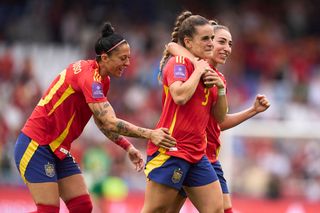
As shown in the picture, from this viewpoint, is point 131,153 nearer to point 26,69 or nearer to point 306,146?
point 306,146

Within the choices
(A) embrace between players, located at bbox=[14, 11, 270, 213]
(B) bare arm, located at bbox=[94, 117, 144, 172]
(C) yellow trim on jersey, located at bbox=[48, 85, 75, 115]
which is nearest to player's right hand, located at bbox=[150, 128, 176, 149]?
(A) embrace between players, located at bbox=[14, 11, 270, 213]

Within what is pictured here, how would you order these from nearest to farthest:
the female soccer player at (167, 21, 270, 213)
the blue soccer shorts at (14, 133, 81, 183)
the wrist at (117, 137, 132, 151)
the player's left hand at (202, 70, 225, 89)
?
the player's left hand at (202, 70, 225, 89), the blue soccer shorts at (14, 133, 81, 183), the female soccer player at (167, 21, 270, 213), the wrist at (117, 137, 132, 151)

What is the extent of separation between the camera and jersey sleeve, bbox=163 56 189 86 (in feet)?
27.7

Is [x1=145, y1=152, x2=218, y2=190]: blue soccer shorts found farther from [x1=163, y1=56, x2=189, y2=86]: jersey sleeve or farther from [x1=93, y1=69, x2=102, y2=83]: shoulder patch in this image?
[x1=93, y1=69, x2=102, y2=83]: shoulder patch

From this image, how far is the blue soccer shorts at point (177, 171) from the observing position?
8.57 meters

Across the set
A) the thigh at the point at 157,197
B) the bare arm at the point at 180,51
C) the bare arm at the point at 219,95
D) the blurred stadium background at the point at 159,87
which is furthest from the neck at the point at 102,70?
the blurred stadium background at the point at 159,87

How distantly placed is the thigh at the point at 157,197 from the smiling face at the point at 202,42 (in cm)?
122

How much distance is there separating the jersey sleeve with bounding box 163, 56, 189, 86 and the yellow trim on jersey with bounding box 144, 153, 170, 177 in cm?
66

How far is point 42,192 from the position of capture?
355 inches

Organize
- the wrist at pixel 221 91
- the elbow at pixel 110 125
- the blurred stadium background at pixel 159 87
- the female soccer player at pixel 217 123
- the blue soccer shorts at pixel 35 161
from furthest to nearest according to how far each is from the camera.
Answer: the blurred stadium background at pixel 159 87
the female soccer player at pixel 217 123
the blue soccer shorts at pixel 35 161
the elbow at pixel 110 125
the wrist at pixel 221 91

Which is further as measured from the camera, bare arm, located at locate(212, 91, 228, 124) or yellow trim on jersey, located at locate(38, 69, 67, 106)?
yellow trim on jersey, located at locate(38, 69, 67, 106)

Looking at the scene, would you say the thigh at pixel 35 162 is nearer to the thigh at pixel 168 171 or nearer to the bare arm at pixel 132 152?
the bare arm at pixel 132 152

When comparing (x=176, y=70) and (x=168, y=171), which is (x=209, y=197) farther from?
(x=176, y=70)

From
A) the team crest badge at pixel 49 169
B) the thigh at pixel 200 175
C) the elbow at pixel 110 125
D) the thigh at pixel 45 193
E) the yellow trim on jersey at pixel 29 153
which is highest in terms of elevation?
the elbow at pixel 110 125
